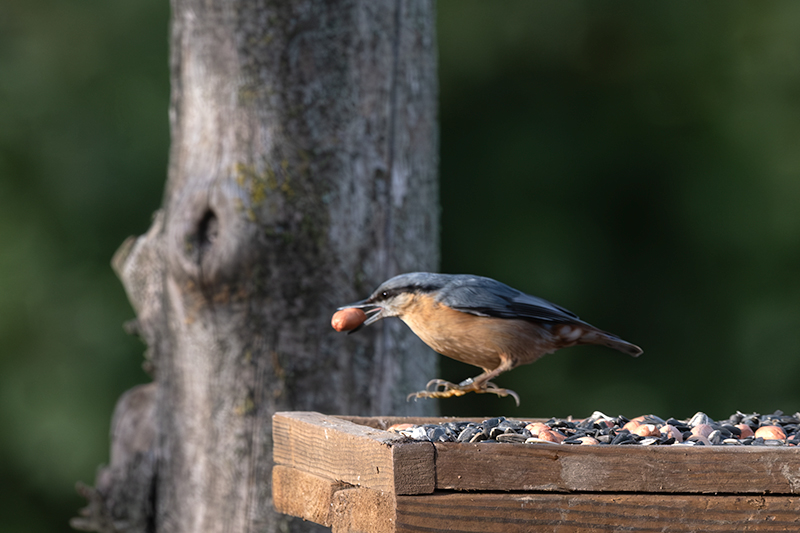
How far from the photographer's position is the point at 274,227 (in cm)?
267

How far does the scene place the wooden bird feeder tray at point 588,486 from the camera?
4.88 feet

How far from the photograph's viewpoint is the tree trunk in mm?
2688

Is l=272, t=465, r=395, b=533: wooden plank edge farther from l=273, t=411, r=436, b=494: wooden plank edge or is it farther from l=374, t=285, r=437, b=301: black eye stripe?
l=374, t=285, r=437, b=301: black eye stripe

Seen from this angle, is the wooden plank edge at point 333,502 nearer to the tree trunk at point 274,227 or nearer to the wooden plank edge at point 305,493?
the wooden plank edge at point 305,493

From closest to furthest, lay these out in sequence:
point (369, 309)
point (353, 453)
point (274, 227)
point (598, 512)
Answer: point (598, 512), point (353, 453), point (369, 309), point (274, 227)

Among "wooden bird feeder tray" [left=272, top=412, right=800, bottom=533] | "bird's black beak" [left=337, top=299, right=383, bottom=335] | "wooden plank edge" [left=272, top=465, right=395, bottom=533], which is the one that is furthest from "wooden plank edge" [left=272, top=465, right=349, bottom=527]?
"bird's black beak" [left=337, top=299, right=383, bottom=335]

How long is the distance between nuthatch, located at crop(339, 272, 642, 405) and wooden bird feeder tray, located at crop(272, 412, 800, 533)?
635 millimetres

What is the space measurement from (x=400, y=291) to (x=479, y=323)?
0.70 feet

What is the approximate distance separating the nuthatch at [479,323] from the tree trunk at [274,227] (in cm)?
53

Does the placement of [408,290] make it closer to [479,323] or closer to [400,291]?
[400,291]

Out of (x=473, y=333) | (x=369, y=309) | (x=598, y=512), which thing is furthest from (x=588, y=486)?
(x=369, y=309)

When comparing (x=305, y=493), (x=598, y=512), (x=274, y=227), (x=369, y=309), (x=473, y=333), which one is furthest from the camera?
(x=274, y=227)

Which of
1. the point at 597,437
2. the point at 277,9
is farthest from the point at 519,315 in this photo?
the point at 277,9

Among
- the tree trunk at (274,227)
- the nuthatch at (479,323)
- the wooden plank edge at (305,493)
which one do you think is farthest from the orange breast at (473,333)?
the tree trunk at (274,227)
